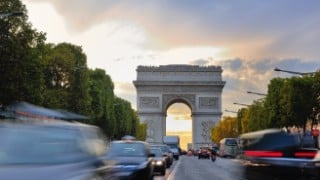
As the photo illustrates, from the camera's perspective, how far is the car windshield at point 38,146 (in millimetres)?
10016

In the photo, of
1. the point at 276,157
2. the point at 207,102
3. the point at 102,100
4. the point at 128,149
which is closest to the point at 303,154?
the point at 276,157

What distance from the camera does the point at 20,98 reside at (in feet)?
157

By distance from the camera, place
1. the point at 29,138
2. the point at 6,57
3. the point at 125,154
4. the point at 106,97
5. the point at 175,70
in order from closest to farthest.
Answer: the point at 29,138, the point at 125,154, the point at 6,57, the point at 106,97, the point at 175,70

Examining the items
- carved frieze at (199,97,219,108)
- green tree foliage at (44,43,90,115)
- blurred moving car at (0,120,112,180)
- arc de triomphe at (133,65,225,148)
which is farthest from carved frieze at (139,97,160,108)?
blurred moving car at (0,120,112,180)

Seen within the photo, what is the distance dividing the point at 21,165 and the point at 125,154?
43.8 feet

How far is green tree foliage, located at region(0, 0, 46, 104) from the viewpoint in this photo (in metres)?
45.7

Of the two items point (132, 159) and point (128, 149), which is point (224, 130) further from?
point (132, 159)

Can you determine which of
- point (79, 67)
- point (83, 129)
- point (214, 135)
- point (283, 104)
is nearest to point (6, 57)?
point (79, 67)

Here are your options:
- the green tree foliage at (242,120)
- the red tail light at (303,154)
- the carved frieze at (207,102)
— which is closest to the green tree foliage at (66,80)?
the red tail light at (303,154)

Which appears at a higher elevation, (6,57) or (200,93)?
(200,93)

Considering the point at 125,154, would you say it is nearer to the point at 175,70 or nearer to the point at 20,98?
the point at 20,98

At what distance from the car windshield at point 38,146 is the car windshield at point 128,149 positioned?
11771mm

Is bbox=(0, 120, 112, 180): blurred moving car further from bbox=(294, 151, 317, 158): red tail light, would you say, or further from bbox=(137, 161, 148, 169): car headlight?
bbox=(137, 161, 148, 169): car headlight

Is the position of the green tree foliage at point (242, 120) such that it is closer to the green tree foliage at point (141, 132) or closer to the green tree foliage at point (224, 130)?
the green tree foliage at point (224, 130)
